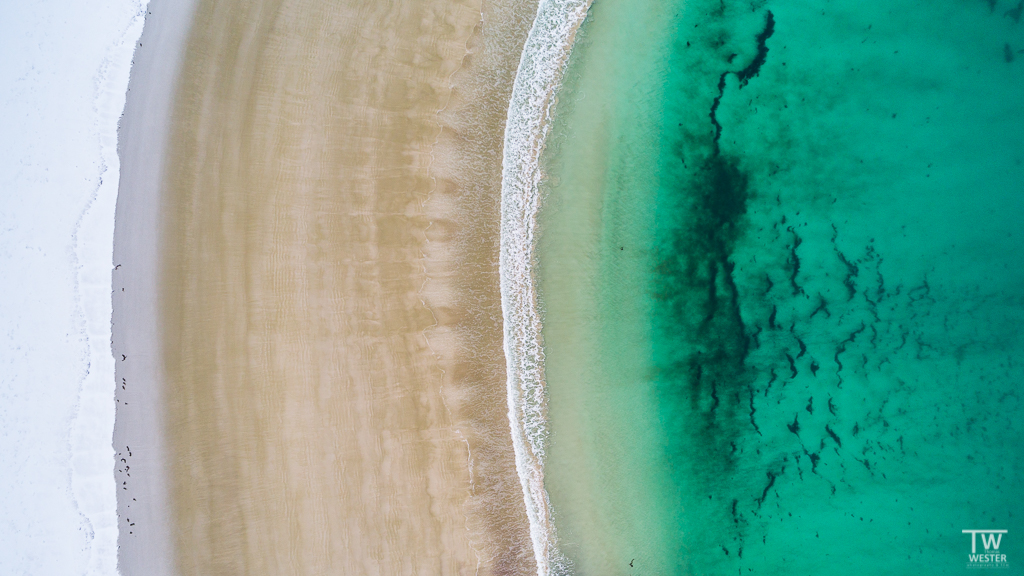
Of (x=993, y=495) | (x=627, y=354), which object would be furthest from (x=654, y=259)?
(x=993, y=495)

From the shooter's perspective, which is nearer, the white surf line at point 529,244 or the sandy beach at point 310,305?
the sandy beach at point 310,305

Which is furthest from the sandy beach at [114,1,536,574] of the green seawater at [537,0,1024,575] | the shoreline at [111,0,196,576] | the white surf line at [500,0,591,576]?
the green seawater at [537,0,1024,575]

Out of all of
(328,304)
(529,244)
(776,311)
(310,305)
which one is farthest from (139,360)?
(776,311)

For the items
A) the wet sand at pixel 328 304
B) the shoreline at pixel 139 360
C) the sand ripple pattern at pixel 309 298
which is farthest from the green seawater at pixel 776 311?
the shoreline at pixel 139 360

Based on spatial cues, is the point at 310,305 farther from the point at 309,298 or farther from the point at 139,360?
the point at 139,360

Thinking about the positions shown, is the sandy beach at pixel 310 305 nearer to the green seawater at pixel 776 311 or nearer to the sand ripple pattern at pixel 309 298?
the sand ripple pattern at pixel 309 298

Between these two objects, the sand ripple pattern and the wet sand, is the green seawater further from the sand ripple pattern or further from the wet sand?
the sand ripple pattern

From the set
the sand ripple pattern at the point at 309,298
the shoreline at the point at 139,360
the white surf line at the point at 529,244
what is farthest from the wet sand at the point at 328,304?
the white surf line at the point at 529,244
